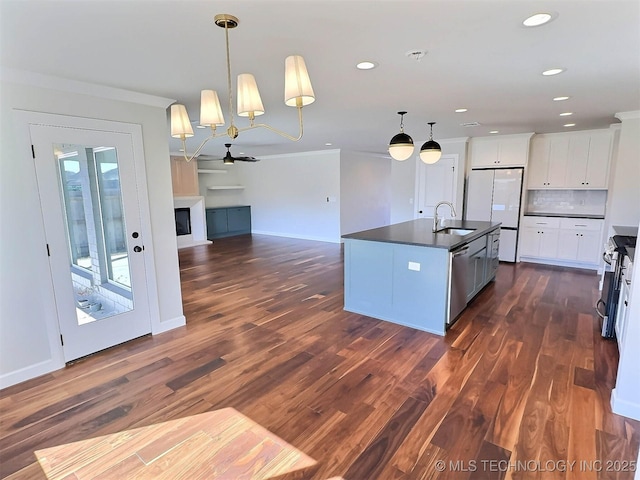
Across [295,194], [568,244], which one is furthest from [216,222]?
[568,244]

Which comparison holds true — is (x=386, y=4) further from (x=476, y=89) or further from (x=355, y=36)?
(x=476, y=89)

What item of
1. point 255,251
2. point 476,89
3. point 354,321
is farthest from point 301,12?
point 255,251

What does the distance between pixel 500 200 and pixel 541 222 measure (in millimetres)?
780

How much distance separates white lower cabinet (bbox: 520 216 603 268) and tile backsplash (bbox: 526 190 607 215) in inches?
18.9

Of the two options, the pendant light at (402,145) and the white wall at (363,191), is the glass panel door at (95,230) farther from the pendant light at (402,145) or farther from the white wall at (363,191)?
the white wall at (363,191)

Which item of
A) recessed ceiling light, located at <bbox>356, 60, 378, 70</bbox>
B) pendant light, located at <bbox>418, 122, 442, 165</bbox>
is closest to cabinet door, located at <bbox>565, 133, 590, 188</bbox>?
pendant light, located at <bbox>418, 122, 442, 165</bbox>

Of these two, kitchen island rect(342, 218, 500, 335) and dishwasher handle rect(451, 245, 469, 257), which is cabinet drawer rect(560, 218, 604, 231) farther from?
dishwasher handle rect(451, 245, 469, 257)

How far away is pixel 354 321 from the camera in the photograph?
3770 millimetres

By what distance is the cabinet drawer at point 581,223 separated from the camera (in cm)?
558

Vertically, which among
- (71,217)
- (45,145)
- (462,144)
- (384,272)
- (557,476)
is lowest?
(557,476)

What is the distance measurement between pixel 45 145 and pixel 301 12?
7.54ft

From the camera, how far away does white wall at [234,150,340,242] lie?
852cm

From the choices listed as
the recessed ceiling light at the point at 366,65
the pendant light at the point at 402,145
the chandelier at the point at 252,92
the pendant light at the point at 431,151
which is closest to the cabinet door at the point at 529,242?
the pendant light at the point at 431,151

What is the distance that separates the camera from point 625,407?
2182 millimetres
